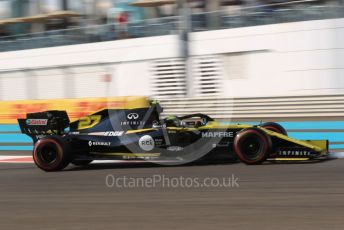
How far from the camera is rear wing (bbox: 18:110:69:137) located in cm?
958

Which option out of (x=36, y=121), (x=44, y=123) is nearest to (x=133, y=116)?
(x=44, y=123)

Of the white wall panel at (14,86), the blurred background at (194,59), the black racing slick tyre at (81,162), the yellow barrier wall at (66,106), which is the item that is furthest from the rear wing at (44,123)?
the white wall panel at (14,86)

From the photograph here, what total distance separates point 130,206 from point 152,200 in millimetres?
357

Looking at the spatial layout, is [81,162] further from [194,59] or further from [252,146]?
[194,59]

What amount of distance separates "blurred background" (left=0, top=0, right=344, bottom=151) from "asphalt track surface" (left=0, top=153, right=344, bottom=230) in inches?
152

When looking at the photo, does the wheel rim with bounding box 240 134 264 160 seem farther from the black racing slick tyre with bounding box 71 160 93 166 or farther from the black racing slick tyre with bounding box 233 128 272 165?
the black racing slick tyre with bounding box 71 160 93 166

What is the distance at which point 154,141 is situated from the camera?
29.5 ft

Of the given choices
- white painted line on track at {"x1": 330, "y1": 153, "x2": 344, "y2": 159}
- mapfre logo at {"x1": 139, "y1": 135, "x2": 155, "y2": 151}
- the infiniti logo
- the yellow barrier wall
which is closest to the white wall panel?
the yellow barrier wall

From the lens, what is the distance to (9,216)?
580 centimetres

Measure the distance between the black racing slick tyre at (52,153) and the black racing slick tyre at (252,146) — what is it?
8.64 ft

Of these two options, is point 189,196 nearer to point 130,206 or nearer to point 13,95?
point 130,206

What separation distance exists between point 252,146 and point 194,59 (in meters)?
9.40

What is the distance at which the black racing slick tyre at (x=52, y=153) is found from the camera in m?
9.17

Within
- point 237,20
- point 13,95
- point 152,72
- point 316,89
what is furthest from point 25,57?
point 316,89
